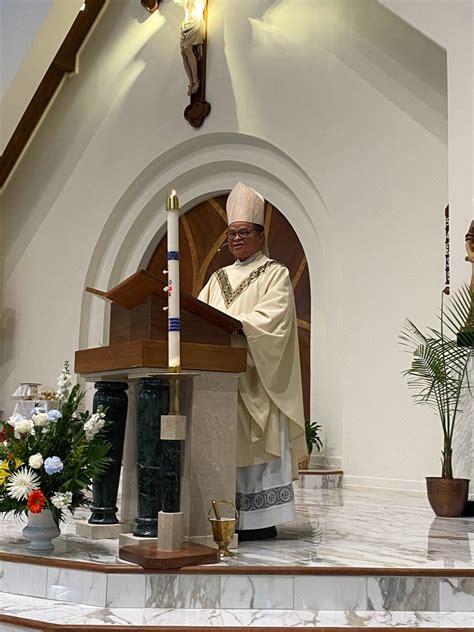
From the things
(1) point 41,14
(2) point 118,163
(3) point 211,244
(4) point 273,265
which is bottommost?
(4) point 273,265

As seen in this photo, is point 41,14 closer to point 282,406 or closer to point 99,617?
point 282,406

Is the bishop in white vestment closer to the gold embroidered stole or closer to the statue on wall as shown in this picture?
the gold embroidered stole

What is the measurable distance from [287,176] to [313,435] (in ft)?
8.58

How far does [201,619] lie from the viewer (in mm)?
3088

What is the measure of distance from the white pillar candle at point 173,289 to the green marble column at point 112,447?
0.87 meters

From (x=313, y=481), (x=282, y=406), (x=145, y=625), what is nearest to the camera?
(x=145, y=625)

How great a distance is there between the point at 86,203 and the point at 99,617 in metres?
7.39

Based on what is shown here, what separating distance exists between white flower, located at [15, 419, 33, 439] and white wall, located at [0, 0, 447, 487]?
4.07 meters

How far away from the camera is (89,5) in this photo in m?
9.90

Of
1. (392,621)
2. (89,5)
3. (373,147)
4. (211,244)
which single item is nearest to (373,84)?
(373,147)

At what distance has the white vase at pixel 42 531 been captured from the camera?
146 inches

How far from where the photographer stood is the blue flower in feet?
11.9

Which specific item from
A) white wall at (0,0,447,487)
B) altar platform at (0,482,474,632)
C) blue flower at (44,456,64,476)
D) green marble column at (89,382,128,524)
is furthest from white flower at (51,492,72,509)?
white wall at (0,0,447,487)

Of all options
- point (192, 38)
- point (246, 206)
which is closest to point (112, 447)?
point (246, 206)
